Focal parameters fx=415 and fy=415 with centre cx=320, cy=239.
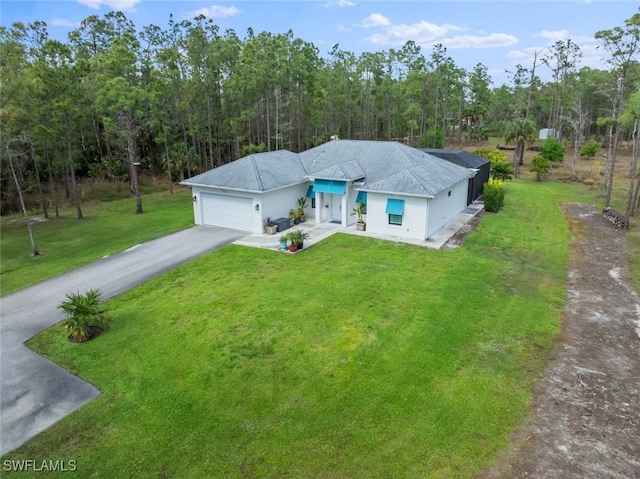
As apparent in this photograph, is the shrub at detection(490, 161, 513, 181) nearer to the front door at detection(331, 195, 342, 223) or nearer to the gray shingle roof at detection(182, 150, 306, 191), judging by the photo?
the front door at detection(331, 195, 342, 223)

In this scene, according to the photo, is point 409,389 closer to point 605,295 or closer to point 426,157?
point 605,295

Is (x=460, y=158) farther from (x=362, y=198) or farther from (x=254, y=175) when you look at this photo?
(x=254, y=175)

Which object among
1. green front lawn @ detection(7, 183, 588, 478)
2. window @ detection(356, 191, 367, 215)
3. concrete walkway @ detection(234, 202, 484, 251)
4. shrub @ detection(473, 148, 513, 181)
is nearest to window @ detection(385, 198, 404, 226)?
concrete walkway @ detection(234, 202, 484, 251)

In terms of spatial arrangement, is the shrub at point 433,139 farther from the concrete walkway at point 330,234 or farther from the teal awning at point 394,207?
the teal awning at point 394,207

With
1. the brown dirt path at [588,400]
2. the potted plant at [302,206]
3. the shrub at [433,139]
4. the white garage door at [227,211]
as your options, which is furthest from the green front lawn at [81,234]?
the shrub at [433,139]

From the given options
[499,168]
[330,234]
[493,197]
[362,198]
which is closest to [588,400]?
[330,234]

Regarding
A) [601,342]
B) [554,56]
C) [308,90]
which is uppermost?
[554,56]

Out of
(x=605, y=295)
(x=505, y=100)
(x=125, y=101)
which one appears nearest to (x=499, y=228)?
(x=605, y=295)
